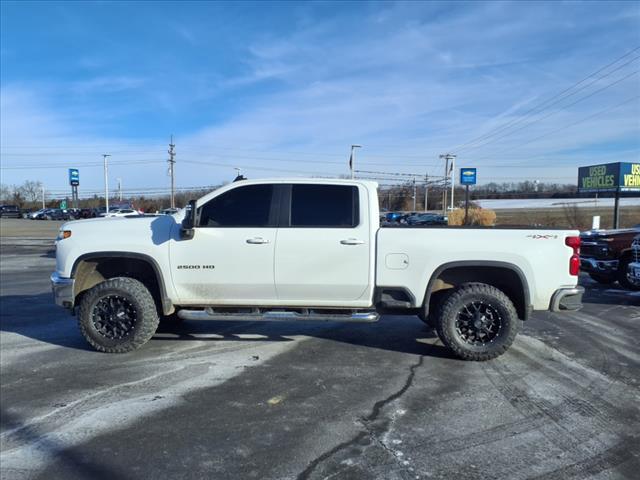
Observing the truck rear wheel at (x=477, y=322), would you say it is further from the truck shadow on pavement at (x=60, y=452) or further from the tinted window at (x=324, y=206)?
the truck shadow on pavement at (x=60, y=452)

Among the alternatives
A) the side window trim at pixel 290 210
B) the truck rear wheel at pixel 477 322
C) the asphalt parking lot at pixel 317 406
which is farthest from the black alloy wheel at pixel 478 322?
the side window trim at pixel 290 210

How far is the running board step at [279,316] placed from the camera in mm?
5453

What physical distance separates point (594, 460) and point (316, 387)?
2344 millimetres

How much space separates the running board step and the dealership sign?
2037cm

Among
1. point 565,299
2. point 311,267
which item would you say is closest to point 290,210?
point 311,267

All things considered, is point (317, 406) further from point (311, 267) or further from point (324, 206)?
point (324, 206)

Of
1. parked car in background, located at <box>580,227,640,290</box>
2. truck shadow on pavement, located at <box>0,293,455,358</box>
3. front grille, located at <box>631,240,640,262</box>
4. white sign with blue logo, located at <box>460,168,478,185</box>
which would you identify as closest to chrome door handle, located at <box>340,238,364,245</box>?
truck shadow on pavement, located at <box>0,293,455,358</box>

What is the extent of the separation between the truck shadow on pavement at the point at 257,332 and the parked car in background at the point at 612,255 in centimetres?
556

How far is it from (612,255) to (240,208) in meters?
8.75

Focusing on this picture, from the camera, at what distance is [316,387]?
15.4ft

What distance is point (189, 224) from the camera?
5.46 m

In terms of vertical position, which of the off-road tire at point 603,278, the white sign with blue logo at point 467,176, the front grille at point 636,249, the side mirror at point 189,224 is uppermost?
the white sign with blue logo at point 467,176

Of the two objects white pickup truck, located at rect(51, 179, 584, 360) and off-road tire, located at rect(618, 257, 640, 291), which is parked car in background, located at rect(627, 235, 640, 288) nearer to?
off-road tire, located at rect(618, 257, 640, 291)

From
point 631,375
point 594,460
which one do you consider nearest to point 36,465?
point 594,460
